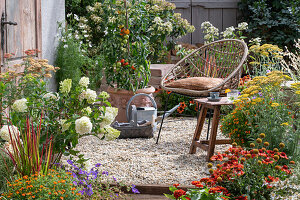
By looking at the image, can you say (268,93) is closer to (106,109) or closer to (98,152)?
(106,109)

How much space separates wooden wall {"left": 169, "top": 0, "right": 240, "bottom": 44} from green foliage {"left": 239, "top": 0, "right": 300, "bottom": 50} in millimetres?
240

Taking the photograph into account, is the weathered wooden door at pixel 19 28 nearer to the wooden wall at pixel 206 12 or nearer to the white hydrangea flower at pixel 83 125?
the white hydrangea flower at pixel 83 125

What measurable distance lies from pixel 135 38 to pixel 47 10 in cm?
107

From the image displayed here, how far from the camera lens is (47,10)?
4.79 m

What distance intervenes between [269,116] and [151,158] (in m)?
1.18

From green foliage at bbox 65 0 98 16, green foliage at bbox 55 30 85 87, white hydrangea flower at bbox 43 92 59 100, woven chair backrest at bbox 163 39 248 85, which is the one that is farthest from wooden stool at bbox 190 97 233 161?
green foliage at bbox 65 0 98 16

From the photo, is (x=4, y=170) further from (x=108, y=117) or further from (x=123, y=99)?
(x=123, y=99)

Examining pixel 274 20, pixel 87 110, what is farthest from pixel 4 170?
pixel 274 20

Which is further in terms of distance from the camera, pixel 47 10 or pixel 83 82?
pixel 47 10

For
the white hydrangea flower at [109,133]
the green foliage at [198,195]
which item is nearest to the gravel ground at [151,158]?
the white hydrangea flower at [109,133]

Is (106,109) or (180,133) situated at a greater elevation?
(106,109)

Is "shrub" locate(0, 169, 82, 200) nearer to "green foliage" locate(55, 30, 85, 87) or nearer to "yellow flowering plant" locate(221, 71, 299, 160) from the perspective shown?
"yellow flowering plant" locate(221, 71, 299, 160)

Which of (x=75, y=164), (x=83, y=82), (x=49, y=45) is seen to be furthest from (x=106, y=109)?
(x=49, y=45)

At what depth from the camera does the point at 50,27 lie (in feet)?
16.1
